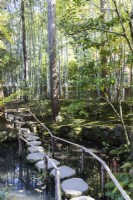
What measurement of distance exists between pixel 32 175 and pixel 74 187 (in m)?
1.53

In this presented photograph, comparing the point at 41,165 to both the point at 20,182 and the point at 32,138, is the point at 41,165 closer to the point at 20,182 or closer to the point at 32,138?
the point at 20,182

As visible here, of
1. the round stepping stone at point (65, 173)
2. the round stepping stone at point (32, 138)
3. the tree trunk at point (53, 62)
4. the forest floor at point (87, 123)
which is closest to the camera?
the round stepping stone at point (65, 173)

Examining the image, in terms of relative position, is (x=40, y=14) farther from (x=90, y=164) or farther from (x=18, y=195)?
(x=18, y=195)

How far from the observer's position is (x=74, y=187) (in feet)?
14.4

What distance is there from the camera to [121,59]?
5508 millimetres

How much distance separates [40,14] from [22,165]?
13248mm

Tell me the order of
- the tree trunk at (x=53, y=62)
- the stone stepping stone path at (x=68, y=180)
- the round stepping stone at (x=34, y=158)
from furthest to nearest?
the tree trunk at (x=53, y=62) → the round stepping stone at (x=34, y=158) → the stone stepping stone path at (x=68, y=180)

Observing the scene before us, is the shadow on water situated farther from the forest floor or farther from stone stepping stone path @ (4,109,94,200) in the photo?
the forest floor

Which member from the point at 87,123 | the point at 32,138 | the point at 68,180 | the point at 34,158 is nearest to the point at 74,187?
the point at 68,180

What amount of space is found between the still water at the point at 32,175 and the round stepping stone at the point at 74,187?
239 mm

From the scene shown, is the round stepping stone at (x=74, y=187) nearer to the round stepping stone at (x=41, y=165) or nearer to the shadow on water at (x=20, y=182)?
the shadow on water at (x=20, y=182)

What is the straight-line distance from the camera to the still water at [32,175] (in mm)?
4621

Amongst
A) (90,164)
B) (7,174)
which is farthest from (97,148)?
(7,174)

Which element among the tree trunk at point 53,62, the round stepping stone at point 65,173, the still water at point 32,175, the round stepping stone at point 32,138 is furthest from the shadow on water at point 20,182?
the tree trunk at point 53,62
